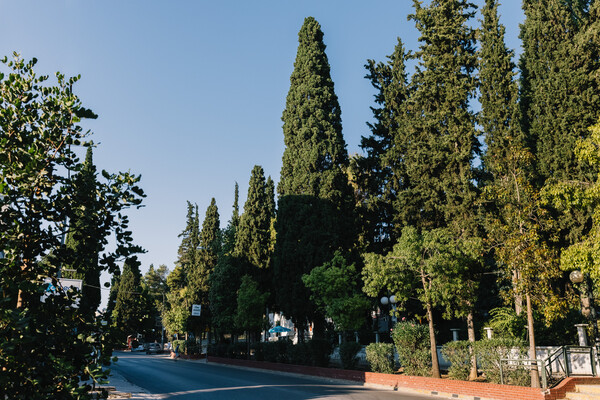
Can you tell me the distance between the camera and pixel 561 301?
1622 centimetres

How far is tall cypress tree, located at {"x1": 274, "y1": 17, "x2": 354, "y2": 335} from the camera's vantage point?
31.3 meters

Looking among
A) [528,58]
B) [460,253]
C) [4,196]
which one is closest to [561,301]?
[460,253]

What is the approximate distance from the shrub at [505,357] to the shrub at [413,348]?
3397 millimetres

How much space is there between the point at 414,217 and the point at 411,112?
9.28 metres

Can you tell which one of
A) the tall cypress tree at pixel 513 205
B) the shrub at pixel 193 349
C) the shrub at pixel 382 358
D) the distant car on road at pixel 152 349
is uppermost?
the tall cypress tree at pixel 513 205

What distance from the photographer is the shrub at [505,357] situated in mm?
17184

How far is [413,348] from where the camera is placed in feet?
74.0

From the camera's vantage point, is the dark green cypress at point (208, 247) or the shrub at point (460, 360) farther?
the dark green cypress at point (208, 247)

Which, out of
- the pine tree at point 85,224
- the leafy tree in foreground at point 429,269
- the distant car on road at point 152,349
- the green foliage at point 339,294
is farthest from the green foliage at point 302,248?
the distant car on road at point 152,349

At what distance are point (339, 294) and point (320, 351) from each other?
4349mm

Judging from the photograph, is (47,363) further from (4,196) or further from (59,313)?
(4,196)

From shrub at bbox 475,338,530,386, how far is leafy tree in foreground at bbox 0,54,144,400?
1727 cm

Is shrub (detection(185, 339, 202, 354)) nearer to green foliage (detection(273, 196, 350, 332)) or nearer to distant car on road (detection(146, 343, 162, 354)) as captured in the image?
distant car on road (detection(146, 343, 162, 354))

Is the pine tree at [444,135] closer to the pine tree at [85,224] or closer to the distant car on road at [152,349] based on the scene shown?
the pine tree at [85,224]
